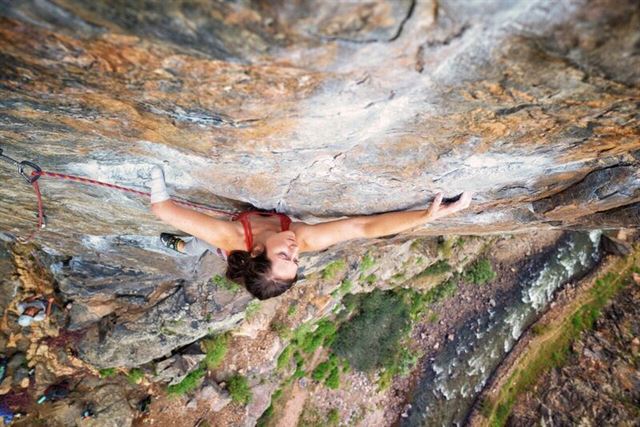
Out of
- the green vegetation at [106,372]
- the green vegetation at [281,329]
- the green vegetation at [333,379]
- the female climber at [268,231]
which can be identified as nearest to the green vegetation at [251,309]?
the green vegetation at [281,329]

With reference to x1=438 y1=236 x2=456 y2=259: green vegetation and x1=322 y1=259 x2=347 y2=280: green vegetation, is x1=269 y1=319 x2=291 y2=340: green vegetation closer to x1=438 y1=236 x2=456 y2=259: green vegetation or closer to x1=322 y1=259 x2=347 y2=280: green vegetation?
x1=322 y1=259 x2=347 y2=280: green vegetation

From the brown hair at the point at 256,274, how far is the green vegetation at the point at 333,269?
11.8ft

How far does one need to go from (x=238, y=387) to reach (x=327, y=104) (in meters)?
6.49

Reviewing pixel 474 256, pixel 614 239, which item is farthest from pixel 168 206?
pixel 614 239

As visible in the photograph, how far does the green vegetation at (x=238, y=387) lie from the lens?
6.80 metres

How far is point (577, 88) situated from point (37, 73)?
2.20m

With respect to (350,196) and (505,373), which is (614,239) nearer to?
(505,373)

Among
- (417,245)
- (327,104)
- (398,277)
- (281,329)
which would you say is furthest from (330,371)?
(327,104)

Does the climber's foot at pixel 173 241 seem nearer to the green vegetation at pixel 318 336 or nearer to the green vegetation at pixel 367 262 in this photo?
the green vegetation at pixel 367 262

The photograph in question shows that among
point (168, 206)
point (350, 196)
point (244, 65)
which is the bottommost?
point (350, 196)

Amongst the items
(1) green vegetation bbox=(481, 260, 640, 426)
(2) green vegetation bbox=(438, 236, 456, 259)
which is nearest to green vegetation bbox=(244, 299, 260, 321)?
(2) green vegetation bbox=(438, 236, 456, 259)

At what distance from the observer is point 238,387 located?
6812mm

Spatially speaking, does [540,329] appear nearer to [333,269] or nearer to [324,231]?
[333,269]

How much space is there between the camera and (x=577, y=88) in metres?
1.50
